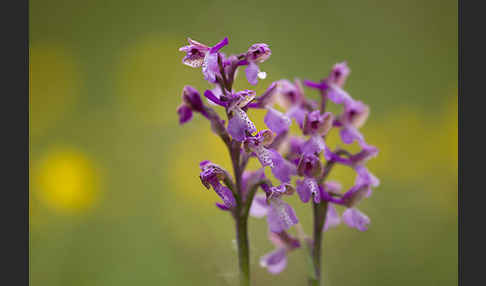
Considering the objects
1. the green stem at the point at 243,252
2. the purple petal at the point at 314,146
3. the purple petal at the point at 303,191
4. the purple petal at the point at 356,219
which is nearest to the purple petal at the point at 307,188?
the purple petal at the point at 303,191

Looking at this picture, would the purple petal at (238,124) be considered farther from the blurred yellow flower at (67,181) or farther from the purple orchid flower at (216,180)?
the blurred yellow flower at (67,181)

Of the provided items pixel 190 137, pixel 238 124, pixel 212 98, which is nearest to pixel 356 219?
pixel 238 124

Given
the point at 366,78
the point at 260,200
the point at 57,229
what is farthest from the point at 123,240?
the point at 366,78

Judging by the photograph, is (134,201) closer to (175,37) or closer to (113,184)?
(113,184)

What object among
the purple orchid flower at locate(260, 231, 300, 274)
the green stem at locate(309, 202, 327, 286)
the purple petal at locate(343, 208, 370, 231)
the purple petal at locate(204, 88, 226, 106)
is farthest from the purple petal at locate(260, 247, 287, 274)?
the purple petal at locate(204, 88, 226, 106)

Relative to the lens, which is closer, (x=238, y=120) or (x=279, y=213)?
(x=238, y=120)

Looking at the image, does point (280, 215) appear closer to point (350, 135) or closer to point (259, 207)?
point (259, 207)

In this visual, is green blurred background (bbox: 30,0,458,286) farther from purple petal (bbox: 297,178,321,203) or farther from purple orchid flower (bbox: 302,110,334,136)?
purple orchid flower (bbox: 302,110,334,136)
